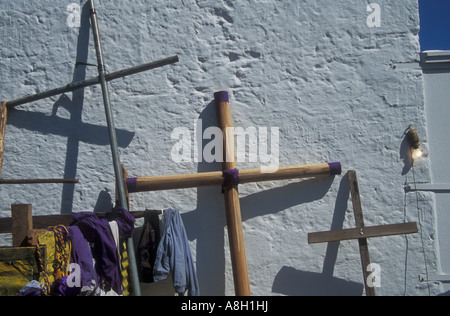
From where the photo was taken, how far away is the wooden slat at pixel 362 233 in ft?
11.8

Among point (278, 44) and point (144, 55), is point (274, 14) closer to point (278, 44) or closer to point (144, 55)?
point (278, 44)

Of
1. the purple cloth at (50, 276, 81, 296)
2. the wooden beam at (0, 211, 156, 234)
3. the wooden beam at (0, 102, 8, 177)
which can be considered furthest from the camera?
the wooden beam at (0, 102, 8, 177)

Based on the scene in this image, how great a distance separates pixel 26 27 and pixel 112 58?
97 centimetres

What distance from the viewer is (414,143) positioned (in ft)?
12.3

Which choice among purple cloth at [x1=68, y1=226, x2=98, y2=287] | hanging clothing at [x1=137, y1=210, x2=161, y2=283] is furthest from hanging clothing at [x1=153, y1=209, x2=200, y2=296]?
purple cloth at [x1=68, y1=226, x2=98, y2=287]

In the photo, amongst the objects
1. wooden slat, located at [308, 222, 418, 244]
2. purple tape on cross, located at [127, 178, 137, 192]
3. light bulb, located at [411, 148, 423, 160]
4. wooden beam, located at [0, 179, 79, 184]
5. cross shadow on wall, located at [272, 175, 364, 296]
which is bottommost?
cross shadow on wall, located at [272, 175, 364, 296]

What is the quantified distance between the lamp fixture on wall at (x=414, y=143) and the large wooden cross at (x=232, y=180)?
0.75m

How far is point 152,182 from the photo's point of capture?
3.63 m

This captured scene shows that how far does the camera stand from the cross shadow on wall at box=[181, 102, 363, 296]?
373 cm

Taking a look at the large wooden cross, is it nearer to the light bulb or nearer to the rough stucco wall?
the rough stucco wall

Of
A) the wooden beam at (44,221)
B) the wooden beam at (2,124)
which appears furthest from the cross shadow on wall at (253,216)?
the wooden beam at (2,124)

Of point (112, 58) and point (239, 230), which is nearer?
point (239, 230)

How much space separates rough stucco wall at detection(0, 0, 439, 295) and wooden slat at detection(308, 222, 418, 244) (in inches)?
7.1
